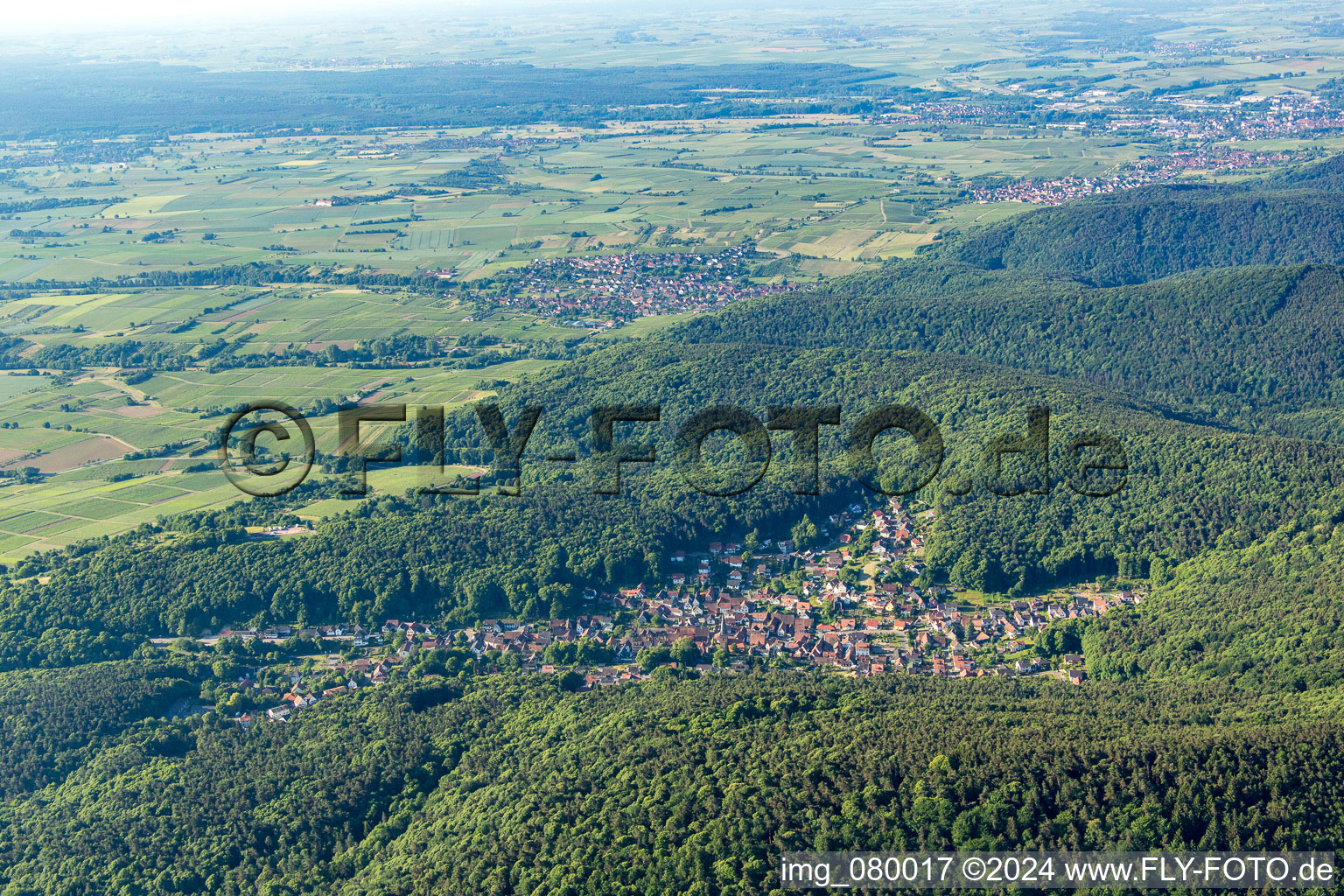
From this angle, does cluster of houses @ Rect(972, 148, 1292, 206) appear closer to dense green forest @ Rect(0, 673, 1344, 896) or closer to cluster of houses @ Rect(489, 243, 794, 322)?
cluster of houses @ Rect(489, 243, 794, 322)

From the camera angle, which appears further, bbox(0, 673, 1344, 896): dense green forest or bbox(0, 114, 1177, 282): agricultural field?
bbox(0, 114, 1177, 282): agricultural field

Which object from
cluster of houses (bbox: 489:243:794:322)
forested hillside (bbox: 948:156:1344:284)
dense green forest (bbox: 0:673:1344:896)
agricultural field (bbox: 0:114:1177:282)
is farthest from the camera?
agricultural field (bbox: 0:114:1177:282)

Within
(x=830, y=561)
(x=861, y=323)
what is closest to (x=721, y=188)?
(x=861, y=323)

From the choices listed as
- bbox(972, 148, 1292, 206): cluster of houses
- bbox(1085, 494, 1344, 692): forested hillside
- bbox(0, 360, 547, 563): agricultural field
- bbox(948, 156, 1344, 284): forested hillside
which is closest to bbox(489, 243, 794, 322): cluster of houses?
bbox(0, 360, 547, 563): agricultural field

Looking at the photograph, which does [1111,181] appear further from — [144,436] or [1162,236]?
[144,436]

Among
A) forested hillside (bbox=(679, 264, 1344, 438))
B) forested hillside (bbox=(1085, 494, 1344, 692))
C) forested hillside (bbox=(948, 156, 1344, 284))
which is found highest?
forested hillside (bbox=(948, 156, 1344, 284))

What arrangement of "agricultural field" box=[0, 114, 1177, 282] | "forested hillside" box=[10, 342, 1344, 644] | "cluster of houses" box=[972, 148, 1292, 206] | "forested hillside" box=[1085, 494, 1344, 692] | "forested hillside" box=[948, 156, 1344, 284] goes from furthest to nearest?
"cluster of houses" box=[972, 148, 1292, 206]
"agricultural field" box=[0, 114, 1177, 282]
"forested hillside" box=[948, 156, 1344, 284]
"forested hillside" box=[10, 342, 1344, 644]
"forested hillside" box=[1085, 494, 1344, 692]

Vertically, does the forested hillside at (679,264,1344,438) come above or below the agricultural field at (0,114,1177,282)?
below

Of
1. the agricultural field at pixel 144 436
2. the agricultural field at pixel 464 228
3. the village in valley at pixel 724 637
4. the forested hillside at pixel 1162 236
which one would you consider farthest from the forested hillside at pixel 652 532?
the agricultural field at pixel 464 228

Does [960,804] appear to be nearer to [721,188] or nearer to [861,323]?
[861,323]
